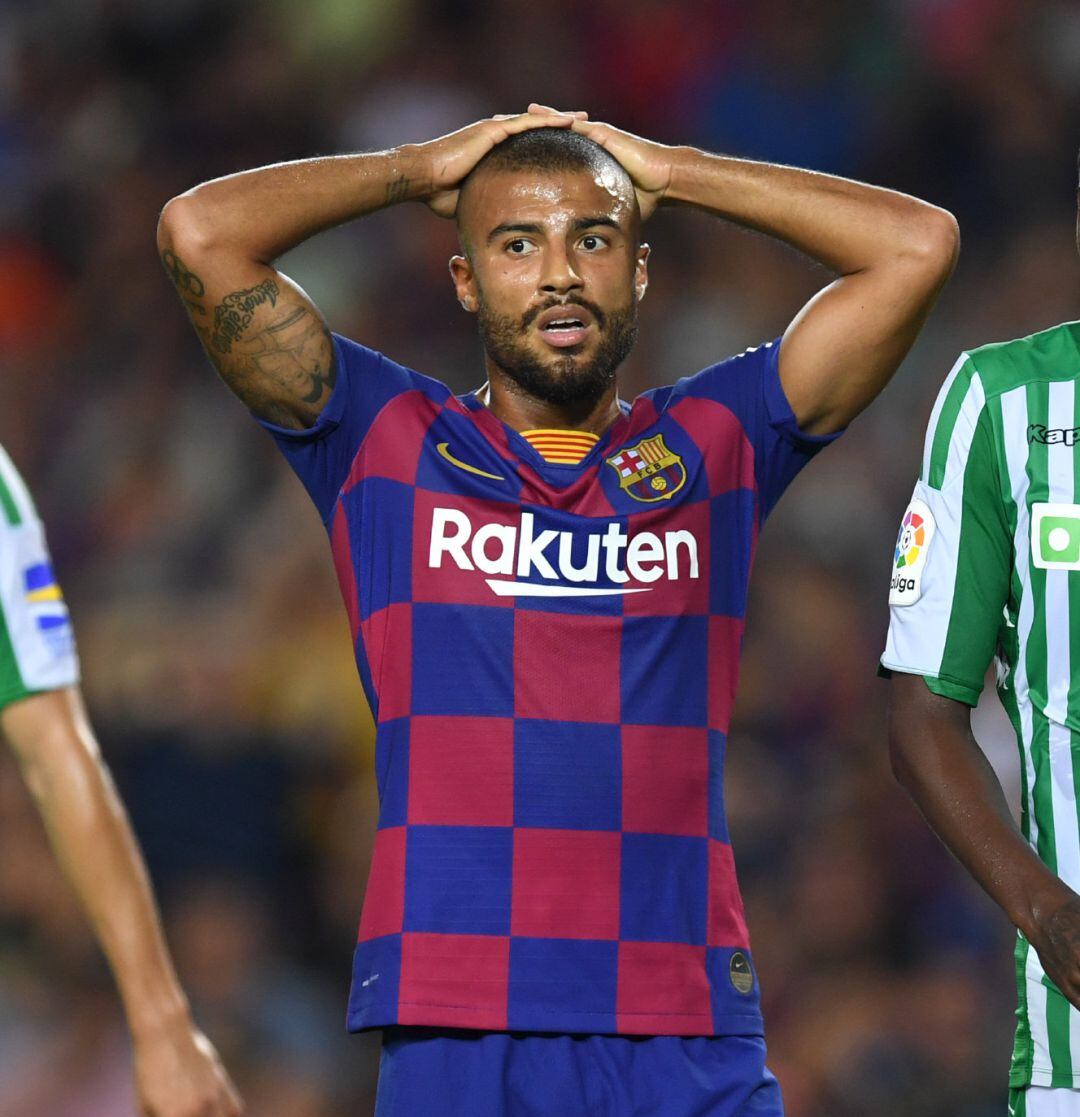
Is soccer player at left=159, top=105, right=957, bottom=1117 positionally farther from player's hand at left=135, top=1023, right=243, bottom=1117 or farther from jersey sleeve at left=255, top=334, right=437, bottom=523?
player's hand at left=135, top=1023, right=243, bottom=1117

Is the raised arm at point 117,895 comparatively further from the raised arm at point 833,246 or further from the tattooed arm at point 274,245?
the raised arm at point 833,246

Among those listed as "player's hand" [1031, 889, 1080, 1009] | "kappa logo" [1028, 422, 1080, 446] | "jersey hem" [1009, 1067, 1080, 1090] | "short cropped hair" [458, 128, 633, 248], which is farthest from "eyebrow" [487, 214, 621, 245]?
"jersey hem" [1009, 1067, 1080, 1090]

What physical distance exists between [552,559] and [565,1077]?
2.99 feet

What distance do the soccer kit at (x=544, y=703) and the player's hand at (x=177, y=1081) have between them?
1.65 ft

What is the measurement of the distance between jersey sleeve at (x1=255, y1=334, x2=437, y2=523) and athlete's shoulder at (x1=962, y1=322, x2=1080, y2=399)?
115 centimetres

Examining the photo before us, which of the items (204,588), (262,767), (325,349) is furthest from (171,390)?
(325,349)

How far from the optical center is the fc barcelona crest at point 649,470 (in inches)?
147

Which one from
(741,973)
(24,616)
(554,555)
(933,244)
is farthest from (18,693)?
(933,244)

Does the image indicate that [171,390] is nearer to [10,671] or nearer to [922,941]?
[922,941]

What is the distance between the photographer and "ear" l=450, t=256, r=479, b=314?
156 inches

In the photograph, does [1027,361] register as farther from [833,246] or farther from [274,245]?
[274,245]

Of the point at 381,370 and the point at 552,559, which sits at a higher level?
the point at 381,370

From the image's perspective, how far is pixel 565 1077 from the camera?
3359 mm

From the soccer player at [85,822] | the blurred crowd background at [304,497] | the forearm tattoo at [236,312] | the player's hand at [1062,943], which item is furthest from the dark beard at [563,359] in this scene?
the blurred crowd background at [304,497]
